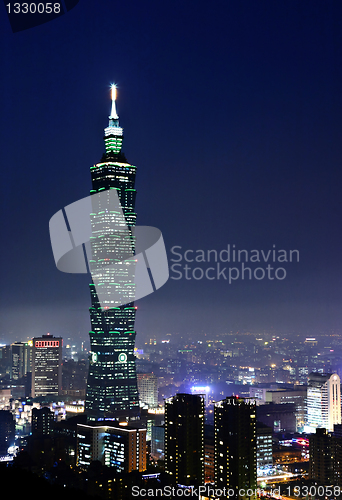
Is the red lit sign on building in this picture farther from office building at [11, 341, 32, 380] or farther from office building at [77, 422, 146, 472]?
office building at [77, 422, 146, 472]

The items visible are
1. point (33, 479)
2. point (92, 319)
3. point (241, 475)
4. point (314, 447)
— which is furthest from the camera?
point (92, 319)

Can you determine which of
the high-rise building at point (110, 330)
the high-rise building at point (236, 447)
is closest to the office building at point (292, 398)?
the high-rise building at point (110, 330)

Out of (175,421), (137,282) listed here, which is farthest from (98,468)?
(137,282)

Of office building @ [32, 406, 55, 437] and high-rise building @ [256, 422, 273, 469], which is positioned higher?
office building @ [32, 406, 55, 437]

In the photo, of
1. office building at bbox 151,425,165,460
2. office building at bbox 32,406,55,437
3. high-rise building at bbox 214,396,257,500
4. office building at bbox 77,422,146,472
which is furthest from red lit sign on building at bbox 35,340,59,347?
high-rise building at bbox 214,396,257,500

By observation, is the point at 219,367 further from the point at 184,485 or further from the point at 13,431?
the point at 184,485

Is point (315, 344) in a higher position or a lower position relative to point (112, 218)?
lower

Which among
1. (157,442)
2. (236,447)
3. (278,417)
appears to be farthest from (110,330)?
(236,447)
